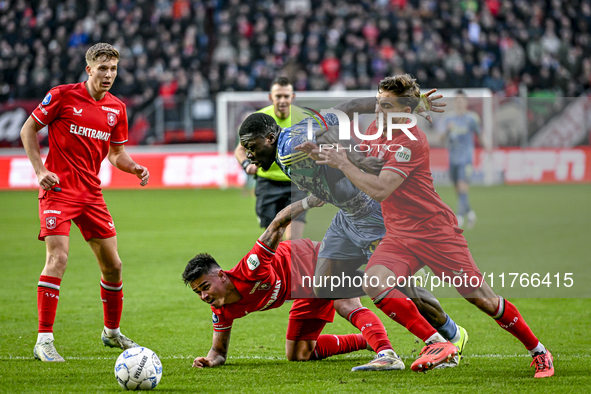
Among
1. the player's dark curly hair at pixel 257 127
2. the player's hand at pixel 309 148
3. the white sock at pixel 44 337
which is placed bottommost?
the white sock at pixel 44 337

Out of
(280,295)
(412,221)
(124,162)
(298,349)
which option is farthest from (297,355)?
(124,162)

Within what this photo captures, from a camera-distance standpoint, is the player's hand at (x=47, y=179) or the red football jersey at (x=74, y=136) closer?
the player's hand at (x=47, y=179)

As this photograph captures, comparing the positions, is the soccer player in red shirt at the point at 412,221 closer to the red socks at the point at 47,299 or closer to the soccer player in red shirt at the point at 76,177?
the soccer player in red shirt at the point at 76,177

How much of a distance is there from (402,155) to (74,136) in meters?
2.24

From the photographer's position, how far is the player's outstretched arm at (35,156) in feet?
15.2

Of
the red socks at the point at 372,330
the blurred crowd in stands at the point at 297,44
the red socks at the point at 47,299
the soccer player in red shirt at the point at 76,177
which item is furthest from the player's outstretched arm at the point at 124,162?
the blurred crowd in stands at the point at 297,44

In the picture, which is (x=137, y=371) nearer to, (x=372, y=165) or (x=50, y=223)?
(x=50, y=223)

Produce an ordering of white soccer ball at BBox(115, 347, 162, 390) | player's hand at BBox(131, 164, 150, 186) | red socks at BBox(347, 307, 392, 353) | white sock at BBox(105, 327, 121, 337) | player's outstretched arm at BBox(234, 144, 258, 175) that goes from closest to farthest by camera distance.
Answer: white soccer ball at BBox(115, 347, 162, 390) < red socks at BBox(347, 307, 392, 353) < white sock at BBox(105, 327, 121, 337) < player's hand at BBox(131, 164, 150, 186) < player's outstretched arm at BBox(234, 144, 258, 175)

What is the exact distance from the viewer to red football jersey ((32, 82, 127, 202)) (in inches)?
189

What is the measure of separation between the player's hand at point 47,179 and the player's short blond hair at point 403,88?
217cm

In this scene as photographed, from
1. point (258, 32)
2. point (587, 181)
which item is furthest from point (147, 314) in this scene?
point (258, 32)

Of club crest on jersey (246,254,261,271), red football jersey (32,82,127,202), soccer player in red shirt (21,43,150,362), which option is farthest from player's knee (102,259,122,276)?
club crest on jersey (246,254,261,271)

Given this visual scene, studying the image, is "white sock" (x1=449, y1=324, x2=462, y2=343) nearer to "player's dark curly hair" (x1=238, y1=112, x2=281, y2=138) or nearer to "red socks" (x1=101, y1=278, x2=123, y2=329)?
"player's dark curly hair" (x1=238, y1=112, x2=281, y2=138)

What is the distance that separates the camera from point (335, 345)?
4.79 m
